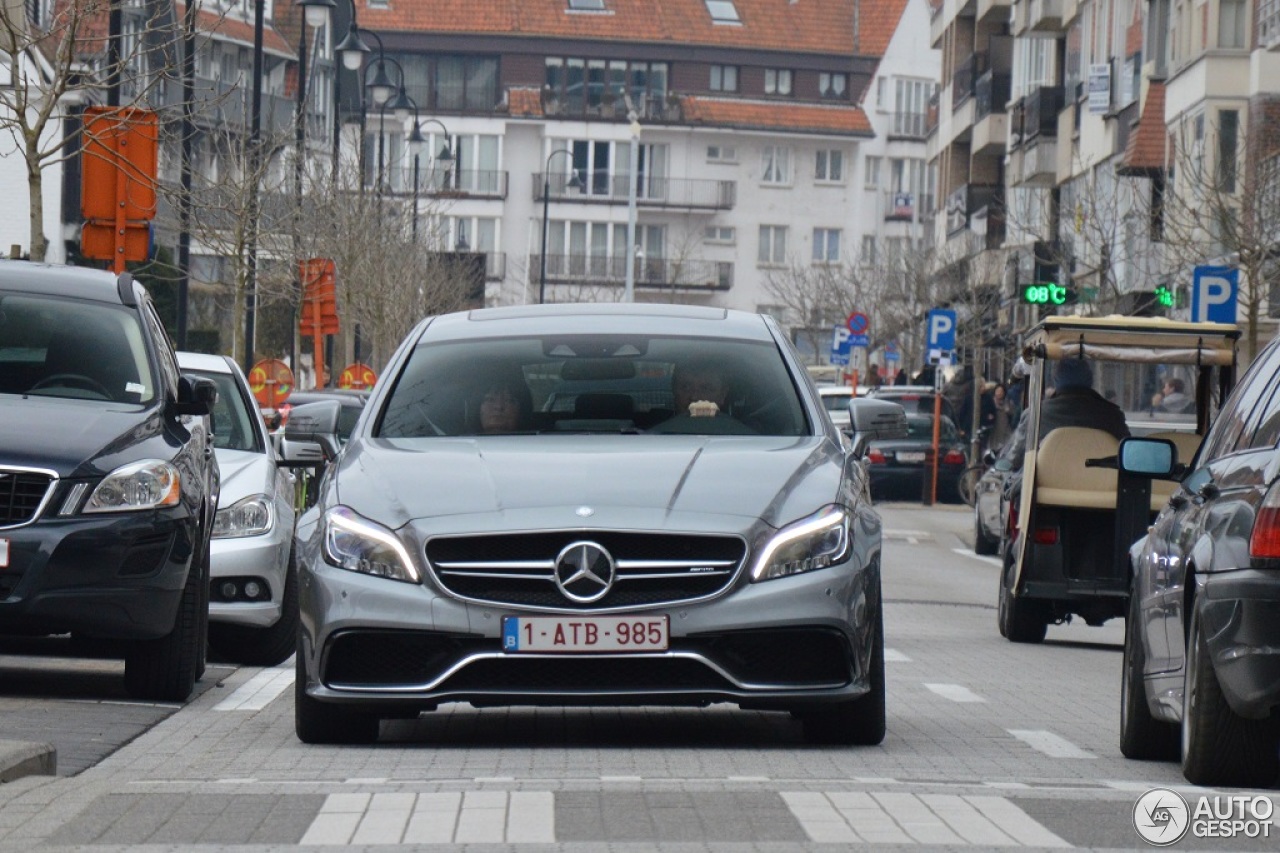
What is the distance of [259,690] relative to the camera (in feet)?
42.3

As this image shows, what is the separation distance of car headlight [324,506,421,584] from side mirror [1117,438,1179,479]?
245 cm

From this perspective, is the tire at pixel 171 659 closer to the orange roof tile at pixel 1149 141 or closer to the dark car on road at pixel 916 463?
the dark car on road at pixel 916 463

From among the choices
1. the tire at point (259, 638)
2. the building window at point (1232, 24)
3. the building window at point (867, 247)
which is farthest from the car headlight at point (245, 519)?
the building window at point (867, 247)

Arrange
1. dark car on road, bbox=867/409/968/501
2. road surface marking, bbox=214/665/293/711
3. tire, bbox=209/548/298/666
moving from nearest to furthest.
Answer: road surface marking, bbox=214/665/293/711, tire, bbox=209/548/298/666, dark car on road, bbox=867/409/968/501

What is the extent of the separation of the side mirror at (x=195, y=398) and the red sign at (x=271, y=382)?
77.0ft

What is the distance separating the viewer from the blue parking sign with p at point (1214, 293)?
28812 mm

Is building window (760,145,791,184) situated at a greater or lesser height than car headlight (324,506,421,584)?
greater

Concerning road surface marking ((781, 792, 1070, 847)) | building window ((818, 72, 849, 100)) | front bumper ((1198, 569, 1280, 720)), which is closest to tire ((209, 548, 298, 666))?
road surface marking ((781, 792, 1070, 847))

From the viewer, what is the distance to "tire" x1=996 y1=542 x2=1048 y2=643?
18.2m

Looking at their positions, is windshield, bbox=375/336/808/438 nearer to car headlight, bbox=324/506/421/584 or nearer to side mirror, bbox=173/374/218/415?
car headlight, bbox=324/506/421/584

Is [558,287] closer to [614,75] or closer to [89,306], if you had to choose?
[614,75]

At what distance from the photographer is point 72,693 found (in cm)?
1247

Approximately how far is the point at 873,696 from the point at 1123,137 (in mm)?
46233

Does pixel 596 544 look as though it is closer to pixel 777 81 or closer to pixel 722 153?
Answer: pixel 722 153
